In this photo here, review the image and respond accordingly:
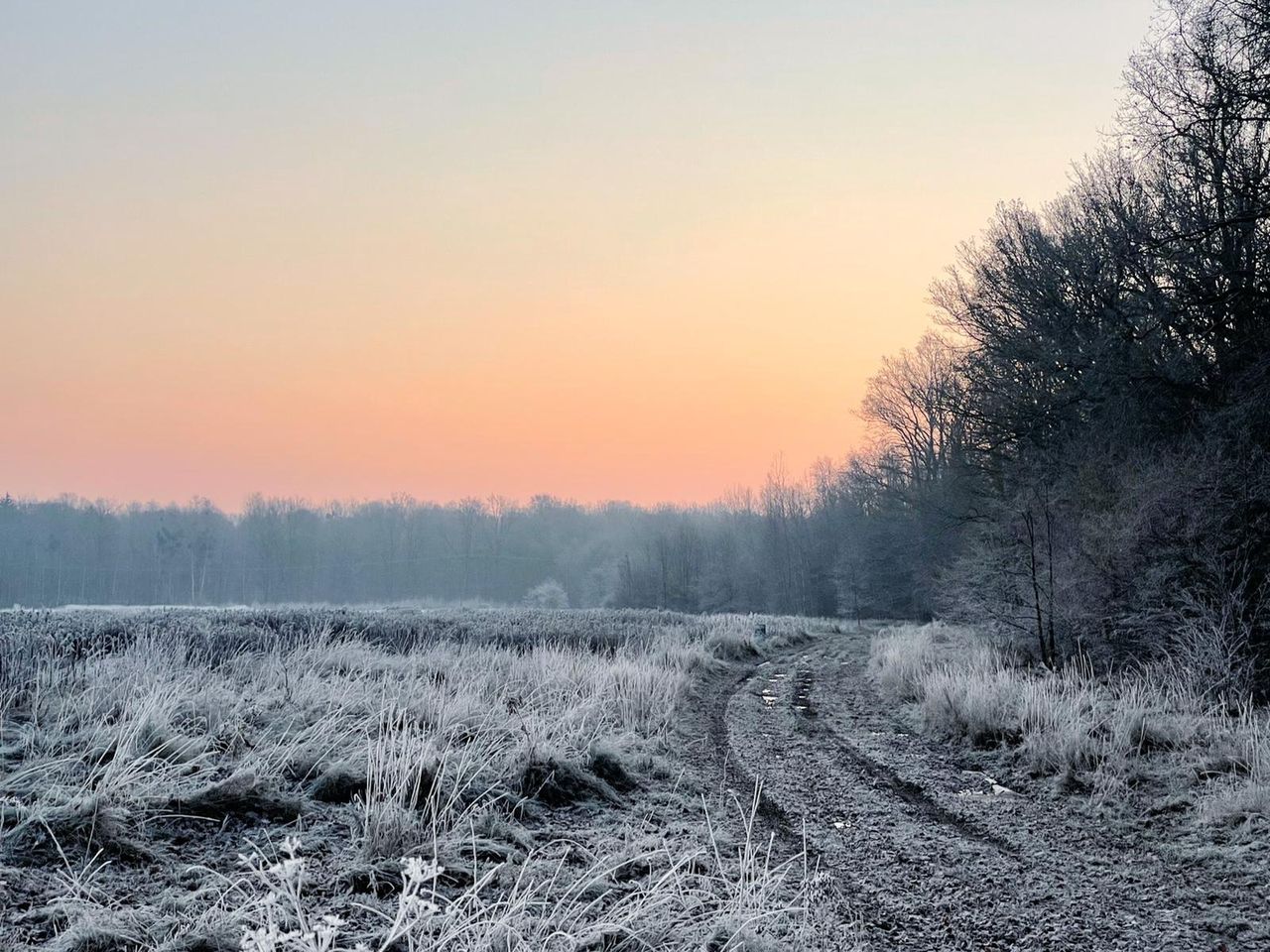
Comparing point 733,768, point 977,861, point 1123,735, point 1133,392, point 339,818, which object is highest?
point 1133,392

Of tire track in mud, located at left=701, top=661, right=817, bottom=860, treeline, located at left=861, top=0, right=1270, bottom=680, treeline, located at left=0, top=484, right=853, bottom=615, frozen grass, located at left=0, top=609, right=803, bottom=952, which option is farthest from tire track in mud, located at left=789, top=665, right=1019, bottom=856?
treeline, located at left=0, top=484, right=853, bottom=615

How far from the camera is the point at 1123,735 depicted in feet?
25.6

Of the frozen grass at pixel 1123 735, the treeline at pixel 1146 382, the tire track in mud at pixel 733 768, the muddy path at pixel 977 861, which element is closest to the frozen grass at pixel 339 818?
the tire track in mud at pixel 733 768

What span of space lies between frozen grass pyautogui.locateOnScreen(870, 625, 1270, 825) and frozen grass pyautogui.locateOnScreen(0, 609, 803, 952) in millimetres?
3575

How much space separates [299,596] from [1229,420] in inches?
4171

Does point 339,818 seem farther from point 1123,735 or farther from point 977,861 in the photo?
point 1123,735

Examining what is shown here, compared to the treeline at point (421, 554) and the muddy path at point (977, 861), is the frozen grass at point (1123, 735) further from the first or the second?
the treeline at point (421, 554)

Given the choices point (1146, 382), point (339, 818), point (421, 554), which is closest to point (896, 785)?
point (339, 818)

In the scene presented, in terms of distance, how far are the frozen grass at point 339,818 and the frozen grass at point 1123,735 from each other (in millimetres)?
3575

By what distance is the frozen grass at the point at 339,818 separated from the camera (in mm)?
3475

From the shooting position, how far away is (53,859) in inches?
155

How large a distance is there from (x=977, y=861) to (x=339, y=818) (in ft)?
14.1

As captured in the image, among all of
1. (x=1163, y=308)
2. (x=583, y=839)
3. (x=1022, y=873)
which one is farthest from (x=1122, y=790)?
(x=1163, y=308)

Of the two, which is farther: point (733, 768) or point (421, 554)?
point (421, 554)
